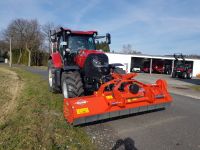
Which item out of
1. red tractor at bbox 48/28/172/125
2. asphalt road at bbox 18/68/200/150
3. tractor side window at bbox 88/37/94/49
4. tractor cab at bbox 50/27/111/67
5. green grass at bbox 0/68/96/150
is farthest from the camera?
tractor side window at bbox 88/37/94/49

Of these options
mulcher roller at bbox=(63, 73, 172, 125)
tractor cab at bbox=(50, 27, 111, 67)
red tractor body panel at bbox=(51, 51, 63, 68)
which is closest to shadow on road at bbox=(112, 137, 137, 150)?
mulcher roller at bbox=(63, 73, 172, 125)

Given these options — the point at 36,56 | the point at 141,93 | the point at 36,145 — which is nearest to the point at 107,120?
the point at 141,93

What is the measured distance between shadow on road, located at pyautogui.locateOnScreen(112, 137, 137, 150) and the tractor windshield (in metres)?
4.35

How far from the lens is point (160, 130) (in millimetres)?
5258

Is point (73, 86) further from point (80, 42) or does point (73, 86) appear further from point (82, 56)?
point (80, 42)

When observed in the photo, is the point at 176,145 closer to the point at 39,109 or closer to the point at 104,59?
the point at 104,59

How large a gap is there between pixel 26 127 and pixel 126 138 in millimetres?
2210

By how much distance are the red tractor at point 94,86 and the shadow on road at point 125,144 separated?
0.96 m

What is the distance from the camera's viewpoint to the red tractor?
17.6ft

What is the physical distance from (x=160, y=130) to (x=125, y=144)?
119 centimetres

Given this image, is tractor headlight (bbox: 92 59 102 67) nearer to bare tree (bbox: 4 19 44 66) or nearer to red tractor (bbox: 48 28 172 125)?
red tractor (bbox: 48 28 172 125)

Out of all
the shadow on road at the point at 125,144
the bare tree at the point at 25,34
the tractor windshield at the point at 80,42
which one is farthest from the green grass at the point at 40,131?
the bare tree at the point at 25,34

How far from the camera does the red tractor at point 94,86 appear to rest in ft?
17.6

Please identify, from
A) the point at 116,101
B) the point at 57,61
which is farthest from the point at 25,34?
the point at 116,101
